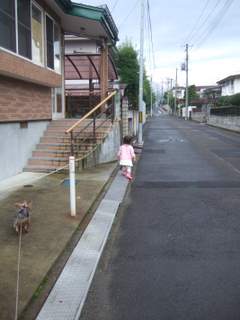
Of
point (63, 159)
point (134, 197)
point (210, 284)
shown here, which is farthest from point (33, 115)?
point (210, 284)

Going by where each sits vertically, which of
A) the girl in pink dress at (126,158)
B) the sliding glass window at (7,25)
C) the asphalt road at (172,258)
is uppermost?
the sliding glass window at (7,25)

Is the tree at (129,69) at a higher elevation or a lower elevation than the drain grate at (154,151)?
higher

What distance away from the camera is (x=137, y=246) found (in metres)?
5.80

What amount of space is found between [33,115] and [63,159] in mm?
1755

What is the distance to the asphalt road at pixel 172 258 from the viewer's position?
400 cm

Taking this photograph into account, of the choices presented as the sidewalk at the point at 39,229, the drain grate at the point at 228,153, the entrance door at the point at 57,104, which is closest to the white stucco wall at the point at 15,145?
the sidewalk at the point at 39,229

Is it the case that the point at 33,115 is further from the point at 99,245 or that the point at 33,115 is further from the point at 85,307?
the point at 85,307

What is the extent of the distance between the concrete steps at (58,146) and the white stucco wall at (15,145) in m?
0.25

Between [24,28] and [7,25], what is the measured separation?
1334mm

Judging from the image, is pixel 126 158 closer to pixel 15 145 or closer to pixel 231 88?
pixel 15 145

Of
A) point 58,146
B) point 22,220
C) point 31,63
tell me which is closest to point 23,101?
point 31,63

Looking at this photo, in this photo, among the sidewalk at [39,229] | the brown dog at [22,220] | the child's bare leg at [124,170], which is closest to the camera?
the sidewalk at [39,229]

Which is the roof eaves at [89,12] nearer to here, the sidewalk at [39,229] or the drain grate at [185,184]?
the sidewalk at [39,229]

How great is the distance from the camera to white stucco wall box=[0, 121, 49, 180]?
10227mm
